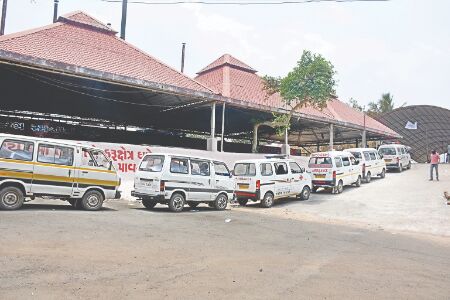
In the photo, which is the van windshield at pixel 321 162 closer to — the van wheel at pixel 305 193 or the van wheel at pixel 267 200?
the van wheel at pixel 305 193

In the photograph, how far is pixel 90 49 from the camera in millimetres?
19719

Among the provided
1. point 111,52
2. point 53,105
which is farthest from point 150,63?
point 53,105

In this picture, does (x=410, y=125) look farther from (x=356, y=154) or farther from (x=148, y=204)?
(x=148, y=204)

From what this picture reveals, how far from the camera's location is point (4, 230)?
7.04m

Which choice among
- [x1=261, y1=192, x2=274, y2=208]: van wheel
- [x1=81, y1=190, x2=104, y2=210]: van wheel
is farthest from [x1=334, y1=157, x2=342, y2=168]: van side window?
[x1=81, y1=190, x2=104, y2=210]: van wheel

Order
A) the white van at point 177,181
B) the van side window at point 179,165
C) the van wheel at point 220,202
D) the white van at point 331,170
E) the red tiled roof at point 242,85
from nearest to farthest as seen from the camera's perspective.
A: the white van at point 177,181 < the van side window at point 179,165 < the van wheel at point 220,202 < the white van at point 331,170 < the red tiled roof at point 242,85

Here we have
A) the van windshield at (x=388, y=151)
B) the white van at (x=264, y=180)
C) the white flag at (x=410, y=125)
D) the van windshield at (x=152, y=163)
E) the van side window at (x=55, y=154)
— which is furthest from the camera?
the white flag at (x=410, y=125)

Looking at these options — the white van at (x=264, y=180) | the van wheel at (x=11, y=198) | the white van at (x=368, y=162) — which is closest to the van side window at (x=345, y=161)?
the white van at (x=368, y=162)

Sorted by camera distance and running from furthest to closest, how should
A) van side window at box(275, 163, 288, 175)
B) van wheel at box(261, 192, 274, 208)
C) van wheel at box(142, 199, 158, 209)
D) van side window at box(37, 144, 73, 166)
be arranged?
van side window at box(275, 163, 288, 175)
van wheel at box(261, 192, 274, 208)
van wheel at box(142, 199, 158, 209)
van side window at box(37, 144, 73, 166)

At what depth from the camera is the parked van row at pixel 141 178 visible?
32.4 feet

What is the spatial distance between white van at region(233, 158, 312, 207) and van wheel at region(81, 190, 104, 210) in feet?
19.3

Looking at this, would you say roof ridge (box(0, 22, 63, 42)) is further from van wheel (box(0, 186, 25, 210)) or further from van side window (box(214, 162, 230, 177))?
van side window (box(214, 162, 230, 177))

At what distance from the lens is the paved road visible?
453 centimetres

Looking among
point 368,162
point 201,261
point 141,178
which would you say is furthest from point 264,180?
point 368,162
